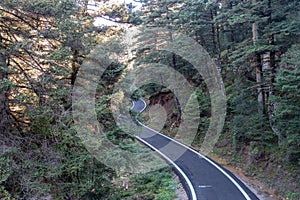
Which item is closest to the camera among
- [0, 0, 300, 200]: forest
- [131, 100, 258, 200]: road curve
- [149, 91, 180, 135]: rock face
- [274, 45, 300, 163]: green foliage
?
[0, 0, 300, 200]: forest

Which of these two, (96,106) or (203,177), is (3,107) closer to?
(96,106)

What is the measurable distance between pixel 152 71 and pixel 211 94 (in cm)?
770

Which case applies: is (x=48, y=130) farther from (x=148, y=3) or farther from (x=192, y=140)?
(x=148, y=3)

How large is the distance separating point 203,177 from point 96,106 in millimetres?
6893

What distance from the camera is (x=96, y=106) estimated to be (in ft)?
30.3

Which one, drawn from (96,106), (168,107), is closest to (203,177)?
(96,106)

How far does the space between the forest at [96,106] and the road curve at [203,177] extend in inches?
31.2

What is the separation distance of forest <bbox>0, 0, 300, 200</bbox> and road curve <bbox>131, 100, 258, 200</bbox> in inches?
31.2

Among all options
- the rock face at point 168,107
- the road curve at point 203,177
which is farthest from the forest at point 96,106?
the rock face at point 168,107

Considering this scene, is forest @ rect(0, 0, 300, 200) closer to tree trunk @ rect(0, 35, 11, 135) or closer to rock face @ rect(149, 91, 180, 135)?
tree trunk @ rect(0, 35, 11, 135)

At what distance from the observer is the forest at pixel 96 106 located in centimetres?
830

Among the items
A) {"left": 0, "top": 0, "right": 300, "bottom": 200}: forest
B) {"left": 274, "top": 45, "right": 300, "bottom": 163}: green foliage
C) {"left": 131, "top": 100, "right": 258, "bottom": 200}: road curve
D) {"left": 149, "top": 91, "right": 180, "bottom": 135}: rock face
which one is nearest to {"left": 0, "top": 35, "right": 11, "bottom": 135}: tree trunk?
{"left": 0, "top": 0, "right": 300, "bottom": 200}: forest

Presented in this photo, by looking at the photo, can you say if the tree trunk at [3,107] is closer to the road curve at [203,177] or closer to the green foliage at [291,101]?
the road curve at [203,177]

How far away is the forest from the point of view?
8.30 m
